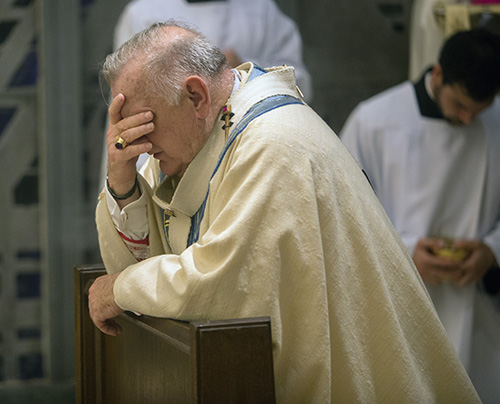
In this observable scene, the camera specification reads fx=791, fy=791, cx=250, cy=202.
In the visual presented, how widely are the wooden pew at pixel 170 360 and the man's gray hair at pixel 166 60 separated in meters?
0.60

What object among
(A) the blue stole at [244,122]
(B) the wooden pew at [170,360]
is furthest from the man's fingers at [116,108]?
(B) the wooden pew at [170,360]

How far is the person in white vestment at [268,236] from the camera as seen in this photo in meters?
1.86

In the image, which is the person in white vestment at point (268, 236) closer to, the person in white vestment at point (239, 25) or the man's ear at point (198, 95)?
the man's ear at point (198, 95)

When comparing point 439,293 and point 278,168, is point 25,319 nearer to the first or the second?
point 439,293

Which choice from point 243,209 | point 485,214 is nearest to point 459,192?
point 485,214

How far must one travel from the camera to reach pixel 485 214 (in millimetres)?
4199

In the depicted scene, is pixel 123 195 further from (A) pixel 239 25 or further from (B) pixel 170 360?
(A) pixel 239 25

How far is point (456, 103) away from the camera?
13.4 feet

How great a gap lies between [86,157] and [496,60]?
2.65 meters

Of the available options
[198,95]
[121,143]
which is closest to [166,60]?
[198,95]

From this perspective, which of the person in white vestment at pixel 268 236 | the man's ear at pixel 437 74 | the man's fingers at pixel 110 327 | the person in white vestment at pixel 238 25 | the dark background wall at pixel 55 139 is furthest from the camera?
the dark background wall at pixel 55 139

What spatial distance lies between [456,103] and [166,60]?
241cm

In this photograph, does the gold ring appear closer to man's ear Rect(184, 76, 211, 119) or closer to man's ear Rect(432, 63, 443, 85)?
man's ear Rect(184, 76, 211, 119)

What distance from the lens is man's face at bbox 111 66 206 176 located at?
2064mm
